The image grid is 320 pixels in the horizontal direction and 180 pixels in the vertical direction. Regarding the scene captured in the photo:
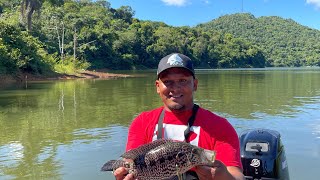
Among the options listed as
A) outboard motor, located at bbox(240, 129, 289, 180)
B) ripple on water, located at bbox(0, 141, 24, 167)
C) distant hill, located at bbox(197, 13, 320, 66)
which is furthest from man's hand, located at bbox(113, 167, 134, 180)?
distant hill, located at bbox(197, 13, 320, 66)

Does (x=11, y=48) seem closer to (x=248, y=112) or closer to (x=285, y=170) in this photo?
(x=248, y=112)

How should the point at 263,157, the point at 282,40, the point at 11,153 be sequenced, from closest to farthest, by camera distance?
the point at 263,157 → the point at 11,153 → the point at 282,40

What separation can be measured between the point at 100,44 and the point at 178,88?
7071 cm

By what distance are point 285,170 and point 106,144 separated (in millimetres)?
5266

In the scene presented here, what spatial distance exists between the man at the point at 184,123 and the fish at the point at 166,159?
30 cm

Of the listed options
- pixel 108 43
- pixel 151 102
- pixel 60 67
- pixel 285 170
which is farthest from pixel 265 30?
pixel 285 170

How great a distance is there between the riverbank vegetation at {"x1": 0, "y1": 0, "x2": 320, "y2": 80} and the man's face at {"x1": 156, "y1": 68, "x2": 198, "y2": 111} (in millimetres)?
31247

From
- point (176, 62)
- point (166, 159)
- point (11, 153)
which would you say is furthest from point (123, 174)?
point (11, 153)

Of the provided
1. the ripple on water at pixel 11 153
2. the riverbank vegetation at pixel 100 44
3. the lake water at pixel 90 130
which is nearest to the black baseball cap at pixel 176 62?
the lake water at pixel 90 130

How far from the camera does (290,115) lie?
42.4ft

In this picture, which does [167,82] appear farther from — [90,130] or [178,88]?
[90,130]

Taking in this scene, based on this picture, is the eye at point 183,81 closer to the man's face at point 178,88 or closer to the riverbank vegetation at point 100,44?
the man's face at point 178,88

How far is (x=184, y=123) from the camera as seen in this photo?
2.52 m

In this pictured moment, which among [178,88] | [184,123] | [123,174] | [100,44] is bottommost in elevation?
[123,174]
